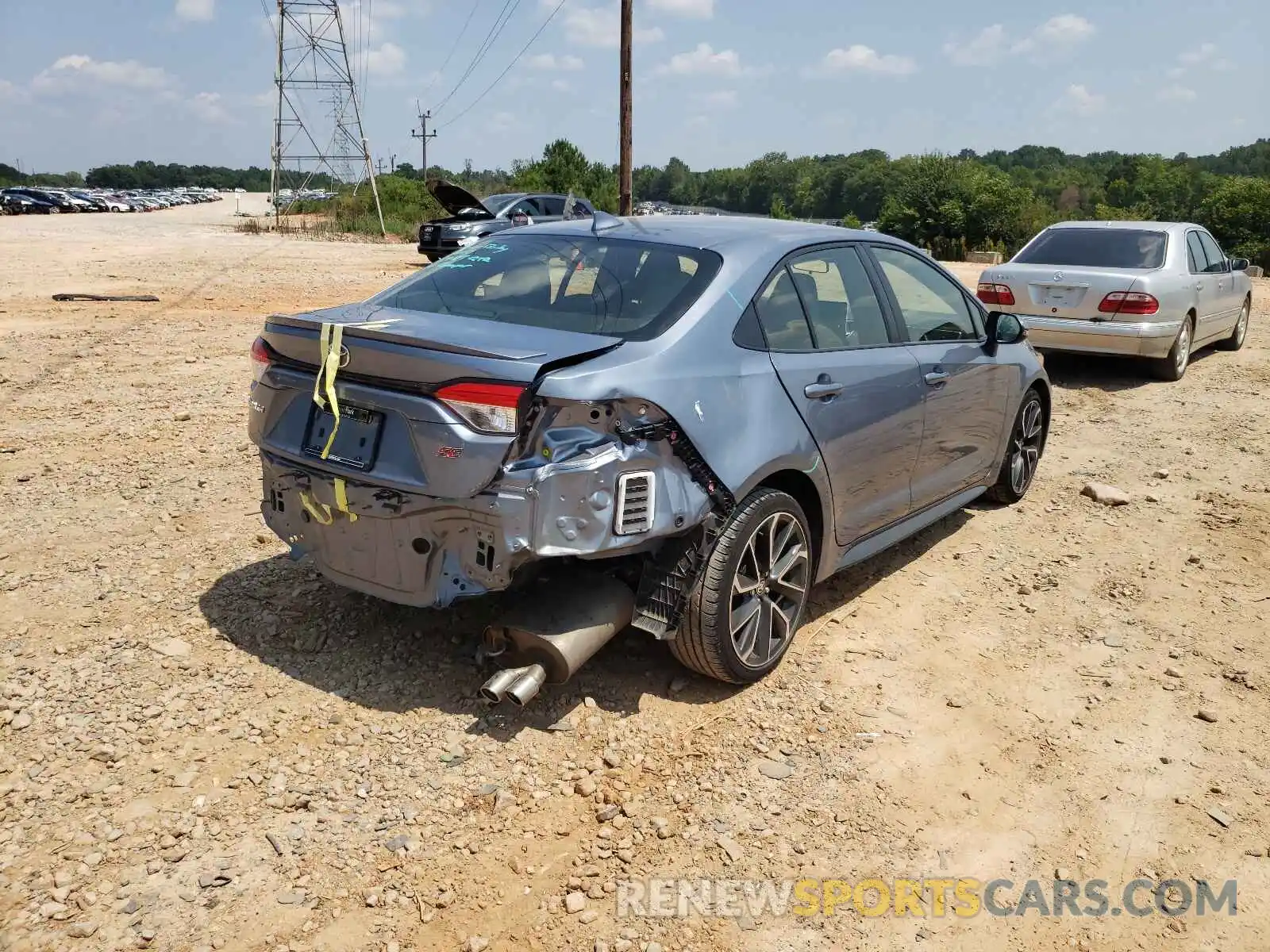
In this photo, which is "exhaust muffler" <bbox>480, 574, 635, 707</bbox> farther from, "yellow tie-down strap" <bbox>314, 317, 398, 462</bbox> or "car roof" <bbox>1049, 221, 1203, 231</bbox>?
"car roof" <bbox>1049, 221, 1203, 231</bbox>

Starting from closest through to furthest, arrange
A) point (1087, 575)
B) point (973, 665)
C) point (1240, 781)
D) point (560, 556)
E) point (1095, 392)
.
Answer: point (560, 556) < point (1240, 781) < point (973, 665) < point (1087, 575) < point (1095, 392)

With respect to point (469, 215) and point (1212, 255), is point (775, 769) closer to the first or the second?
point (1212, 255)

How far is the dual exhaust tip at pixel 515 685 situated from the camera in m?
3.28

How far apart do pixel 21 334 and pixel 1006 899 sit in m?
11.1

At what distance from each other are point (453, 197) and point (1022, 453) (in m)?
15.8

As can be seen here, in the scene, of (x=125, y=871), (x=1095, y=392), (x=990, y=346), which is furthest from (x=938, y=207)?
(x=125, y=871)

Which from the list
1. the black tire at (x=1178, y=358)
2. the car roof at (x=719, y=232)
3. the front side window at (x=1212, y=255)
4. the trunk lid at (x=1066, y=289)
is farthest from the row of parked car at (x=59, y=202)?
the car roof at (x=719, y=232)

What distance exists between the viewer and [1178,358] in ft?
33.1

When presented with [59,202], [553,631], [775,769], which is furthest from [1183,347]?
[59,202]

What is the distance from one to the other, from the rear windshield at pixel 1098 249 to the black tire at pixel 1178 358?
0.81 metres

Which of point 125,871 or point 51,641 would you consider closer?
point 125,871

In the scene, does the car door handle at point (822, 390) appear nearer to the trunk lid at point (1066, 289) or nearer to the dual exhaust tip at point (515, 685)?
the dual exhaust tip at point (515, 685)

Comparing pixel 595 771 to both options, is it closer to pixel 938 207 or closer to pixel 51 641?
pixel 51 641

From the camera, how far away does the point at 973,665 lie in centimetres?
416
